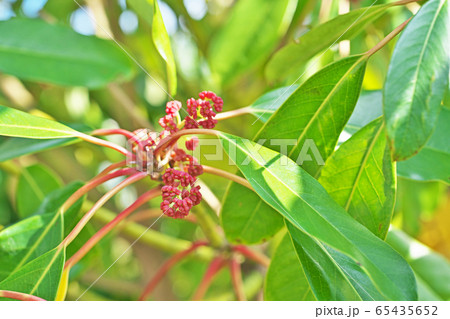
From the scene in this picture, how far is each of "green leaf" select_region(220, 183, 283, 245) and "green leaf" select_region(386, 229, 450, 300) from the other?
0.26m

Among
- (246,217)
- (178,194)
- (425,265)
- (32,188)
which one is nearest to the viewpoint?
(178,194)

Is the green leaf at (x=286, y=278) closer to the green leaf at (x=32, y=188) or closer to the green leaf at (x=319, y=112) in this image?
the green leaf at (x=319, y=112)

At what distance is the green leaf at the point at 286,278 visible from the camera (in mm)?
667

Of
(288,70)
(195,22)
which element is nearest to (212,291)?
(195,22)

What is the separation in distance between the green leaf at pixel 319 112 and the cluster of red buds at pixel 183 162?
0.07 meters

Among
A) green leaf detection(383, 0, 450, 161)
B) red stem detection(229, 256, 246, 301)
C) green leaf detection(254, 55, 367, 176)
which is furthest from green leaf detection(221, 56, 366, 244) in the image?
red stem detection(229, 256, 246, 301)

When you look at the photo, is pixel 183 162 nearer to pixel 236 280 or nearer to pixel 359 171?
pixel 359 171

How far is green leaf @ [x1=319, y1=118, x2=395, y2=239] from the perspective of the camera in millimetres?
573

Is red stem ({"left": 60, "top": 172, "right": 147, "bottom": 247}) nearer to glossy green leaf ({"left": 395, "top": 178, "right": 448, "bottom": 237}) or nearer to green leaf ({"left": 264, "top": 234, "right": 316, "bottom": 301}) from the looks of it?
green leaf ({"left": 264, "top": 234, "right": 316, "bottom": 301})

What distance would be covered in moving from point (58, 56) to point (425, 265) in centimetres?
72

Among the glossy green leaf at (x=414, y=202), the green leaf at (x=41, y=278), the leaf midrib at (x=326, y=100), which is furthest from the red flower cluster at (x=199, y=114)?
the glossy green leaf at (x=414, y=202)

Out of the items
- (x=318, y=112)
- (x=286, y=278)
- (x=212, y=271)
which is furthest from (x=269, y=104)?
(x=212, y=271)

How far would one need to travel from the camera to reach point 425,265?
32.9 inches

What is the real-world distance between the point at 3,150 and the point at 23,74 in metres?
0.19
